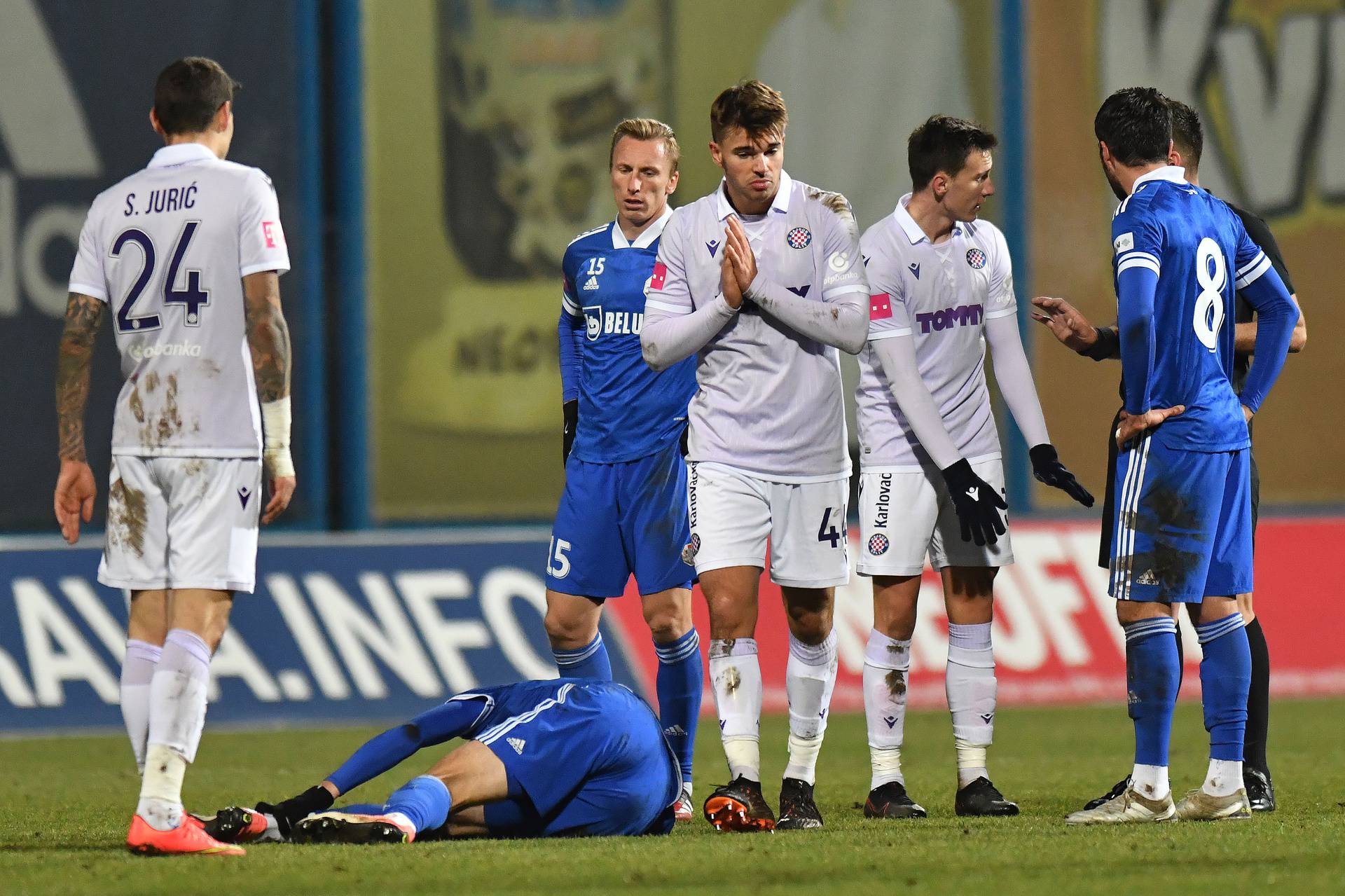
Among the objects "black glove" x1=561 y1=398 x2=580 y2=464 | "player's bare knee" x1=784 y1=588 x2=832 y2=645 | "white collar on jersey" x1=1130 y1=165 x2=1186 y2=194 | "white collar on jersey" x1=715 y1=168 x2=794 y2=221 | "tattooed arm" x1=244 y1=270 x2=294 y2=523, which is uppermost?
"white collar on jersey" x1=1130 y1=165 x2=1186 y2=194

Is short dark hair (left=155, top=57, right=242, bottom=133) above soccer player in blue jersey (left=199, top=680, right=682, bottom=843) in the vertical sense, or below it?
above

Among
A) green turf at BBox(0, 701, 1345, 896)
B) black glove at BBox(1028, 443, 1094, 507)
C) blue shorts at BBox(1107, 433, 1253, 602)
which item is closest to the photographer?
green turf at BBox(0, 701, 1345, 896)

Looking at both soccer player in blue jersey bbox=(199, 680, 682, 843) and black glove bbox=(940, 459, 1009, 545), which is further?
black glove bbox=(940, 459, 1009, 545)

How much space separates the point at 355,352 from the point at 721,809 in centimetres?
681

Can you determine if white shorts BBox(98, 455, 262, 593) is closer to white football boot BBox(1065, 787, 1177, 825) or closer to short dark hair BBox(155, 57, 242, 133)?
short dark hair BBox(155, 57, 242, 133)

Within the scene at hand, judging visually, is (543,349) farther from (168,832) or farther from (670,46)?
(168,832)

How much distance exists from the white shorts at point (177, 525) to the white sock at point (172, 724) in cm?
18

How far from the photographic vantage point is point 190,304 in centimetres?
519

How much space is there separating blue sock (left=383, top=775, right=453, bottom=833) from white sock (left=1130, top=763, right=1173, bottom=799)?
2.00 metres

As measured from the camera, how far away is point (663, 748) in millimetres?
5586

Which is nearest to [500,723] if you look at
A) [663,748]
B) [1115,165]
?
[663,748]

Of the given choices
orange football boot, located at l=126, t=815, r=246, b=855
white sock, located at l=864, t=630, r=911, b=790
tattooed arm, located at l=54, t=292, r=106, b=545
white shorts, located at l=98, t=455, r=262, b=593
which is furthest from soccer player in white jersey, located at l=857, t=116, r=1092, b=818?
tattooed arm, located at l=54, t=292, r=106, b=545

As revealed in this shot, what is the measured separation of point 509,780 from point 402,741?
32cm

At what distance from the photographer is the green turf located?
14.9 ft
